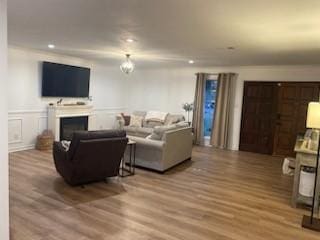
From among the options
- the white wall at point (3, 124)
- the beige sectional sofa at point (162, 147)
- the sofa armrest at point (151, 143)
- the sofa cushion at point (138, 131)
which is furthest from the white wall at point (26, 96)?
the white wall at point (3, 124)

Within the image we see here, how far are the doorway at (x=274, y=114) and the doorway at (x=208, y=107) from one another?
101 centimetres

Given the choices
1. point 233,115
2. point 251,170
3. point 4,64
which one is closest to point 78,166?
point 4,64

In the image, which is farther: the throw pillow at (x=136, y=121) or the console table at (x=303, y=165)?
the throw pillow at (x=136, y=121)

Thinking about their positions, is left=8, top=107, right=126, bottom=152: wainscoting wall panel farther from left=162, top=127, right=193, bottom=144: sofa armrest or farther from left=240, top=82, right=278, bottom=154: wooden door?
left=240, top=82, right=278, bottom=154: wooden door

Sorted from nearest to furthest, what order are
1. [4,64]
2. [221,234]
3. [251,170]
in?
1. [4,64]
2. [221,234]
3. [251,170]

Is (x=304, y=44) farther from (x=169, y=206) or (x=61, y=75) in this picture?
(x=61, y=75)

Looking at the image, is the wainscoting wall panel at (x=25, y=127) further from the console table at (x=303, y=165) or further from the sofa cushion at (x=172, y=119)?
the console table at (x=303, y=165)

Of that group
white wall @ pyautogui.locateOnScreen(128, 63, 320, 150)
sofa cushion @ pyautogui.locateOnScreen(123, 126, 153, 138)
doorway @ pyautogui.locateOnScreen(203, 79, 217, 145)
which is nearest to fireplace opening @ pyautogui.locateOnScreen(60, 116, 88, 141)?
sofa cushion @ pyautogui.locateOnScreen(123, 126, 153, 138)

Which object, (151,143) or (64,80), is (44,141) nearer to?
(64,80)

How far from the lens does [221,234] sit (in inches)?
118

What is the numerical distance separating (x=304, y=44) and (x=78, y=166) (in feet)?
13.2

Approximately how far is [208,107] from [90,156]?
16.8 feet

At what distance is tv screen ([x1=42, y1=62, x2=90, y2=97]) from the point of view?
6625 mm

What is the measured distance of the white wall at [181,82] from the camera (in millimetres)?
6957
